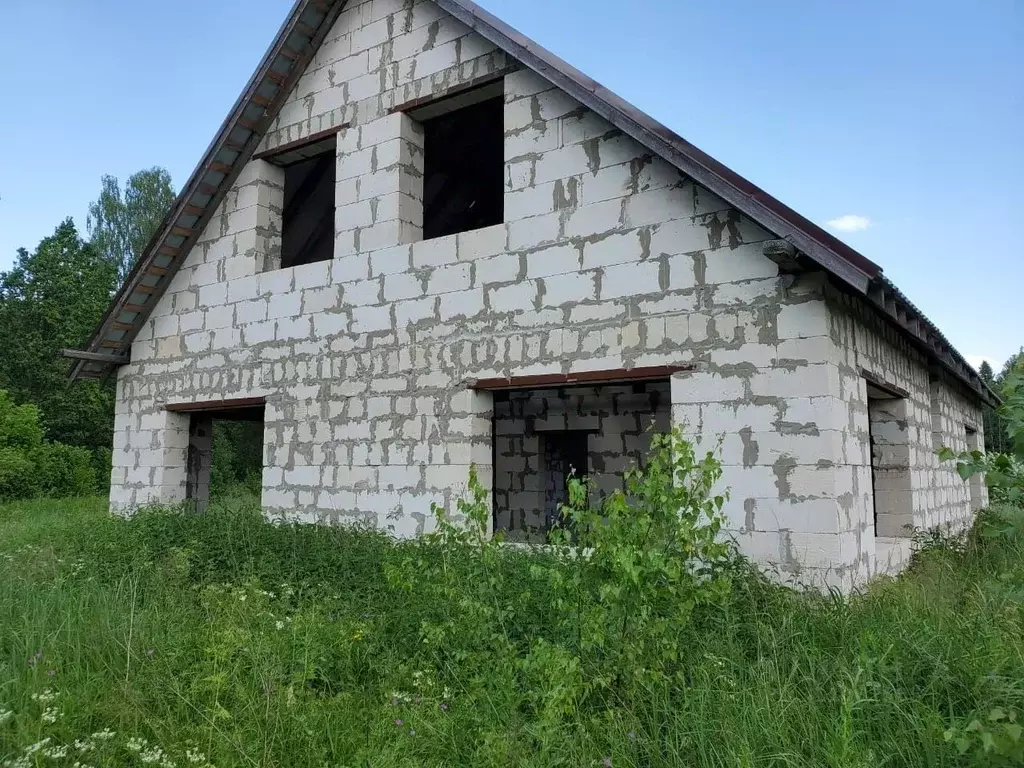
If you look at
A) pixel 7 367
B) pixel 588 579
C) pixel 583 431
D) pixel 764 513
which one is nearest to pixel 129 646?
pixel 588 579

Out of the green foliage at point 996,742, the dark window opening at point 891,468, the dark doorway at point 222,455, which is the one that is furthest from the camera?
the dark doorway at point 222,455

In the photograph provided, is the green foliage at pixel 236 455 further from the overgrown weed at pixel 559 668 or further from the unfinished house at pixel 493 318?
the overgrown weed at pixel 559 668

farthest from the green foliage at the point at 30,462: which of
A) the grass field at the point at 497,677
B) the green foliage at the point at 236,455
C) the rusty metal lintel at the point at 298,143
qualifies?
the grass field at the point at 497,677

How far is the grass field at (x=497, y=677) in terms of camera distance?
3211 mm

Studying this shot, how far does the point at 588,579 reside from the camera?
150 inches

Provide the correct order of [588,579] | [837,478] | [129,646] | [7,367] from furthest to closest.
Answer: [7,367] < [837,478] < [129,646] < [588,579]

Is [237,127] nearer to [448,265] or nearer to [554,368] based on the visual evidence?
[448,265]

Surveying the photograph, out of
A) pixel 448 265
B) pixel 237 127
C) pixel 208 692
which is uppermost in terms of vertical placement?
pixel 237 127

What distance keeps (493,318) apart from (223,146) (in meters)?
4.56

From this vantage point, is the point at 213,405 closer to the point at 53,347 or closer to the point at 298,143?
the point at 298,143

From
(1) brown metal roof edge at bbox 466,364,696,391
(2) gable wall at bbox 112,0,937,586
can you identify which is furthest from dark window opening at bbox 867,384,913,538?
(1) brown metal roof edge at bbox 466,364,696,391

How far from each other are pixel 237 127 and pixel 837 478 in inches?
307

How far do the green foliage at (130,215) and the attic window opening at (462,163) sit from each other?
83.9 feet

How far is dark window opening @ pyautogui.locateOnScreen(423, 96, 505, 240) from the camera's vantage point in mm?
9238
